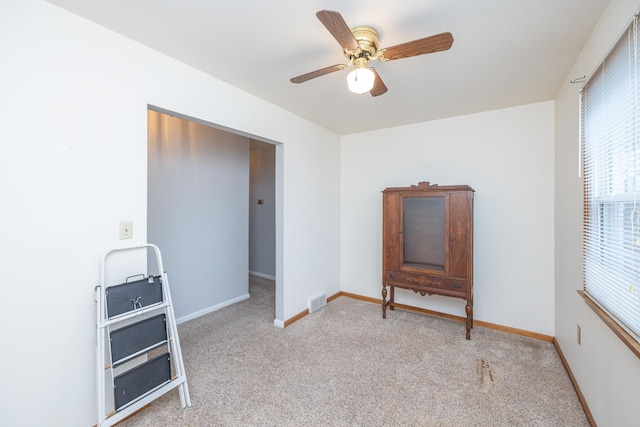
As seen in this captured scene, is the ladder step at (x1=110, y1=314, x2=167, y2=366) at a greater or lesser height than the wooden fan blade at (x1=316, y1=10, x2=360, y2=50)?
lesser

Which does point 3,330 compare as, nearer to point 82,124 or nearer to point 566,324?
point 82,124

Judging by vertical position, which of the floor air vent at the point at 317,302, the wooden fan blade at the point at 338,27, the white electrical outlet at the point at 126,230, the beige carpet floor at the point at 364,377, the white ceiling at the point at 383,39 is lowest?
the beige carpet floor at the point at 364,377

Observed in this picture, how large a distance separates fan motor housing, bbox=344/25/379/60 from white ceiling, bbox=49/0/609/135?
45mm

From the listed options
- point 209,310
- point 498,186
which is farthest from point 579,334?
point 209,310

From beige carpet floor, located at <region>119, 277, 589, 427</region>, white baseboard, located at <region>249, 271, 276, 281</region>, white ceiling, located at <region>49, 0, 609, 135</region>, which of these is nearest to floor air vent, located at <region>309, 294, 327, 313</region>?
beige carpet floor, located at <region>119, 277, 589, 427</region>

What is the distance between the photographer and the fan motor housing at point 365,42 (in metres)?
1.62

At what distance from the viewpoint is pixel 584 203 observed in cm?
188

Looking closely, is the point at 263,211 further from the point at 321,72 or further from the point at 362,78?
the point at 362,78

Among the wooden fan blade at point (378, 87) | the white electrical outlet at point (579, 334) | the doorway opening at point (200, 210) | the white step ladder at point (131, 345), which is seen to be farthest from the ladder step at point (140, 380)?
the white electrical outlet at point (579, 334)

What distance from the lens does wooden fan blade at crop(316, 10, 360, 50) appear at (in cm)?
119

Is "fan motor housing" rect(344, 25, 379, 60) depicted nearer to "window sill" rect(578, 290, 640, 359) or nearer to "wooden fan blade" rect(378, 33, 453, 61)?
"wooden fan blade" rect(378, 33, 453, 61)

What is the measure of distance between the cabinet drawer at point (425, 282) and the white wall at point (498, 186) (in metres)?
0.48

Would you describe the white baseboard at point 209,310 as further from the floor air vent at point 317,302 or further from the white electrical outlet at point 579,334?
the white electrical outlet at point 579,334

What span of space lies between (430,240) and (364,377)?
1.60 m
